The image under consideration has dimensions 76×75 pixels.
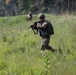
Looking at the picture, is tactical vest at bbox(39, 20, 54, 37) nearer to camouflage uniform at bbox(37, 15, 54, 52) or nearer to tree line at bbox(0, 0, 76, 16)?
camouflage uniform at bbox(37, 15, 54, 52)

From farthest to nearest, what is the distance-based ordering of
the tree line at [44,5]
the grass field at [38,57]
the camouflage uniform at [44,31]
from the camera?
the tree line at [44,5], the camouflage uniform at [44,31], the grass field at [38,57]

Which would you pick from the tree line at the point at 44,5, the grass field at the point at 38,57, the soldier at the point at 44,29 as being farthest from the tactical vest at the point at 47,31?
the tree line at the point at 44,5

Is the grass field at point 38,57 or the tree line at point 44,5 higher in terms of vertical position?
the grass field at point 38,57

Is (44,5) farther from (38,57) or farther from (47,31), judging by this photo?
(38,57)

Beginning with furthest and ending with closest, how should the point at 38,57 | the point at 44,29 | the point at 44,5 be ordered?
the point at 44,5
the point at 44,29
the point at 38,57

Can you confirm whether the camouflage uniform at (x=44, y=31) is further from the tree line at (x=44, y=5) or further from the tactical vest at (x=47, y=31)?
the tree line at (x=44, y=5)

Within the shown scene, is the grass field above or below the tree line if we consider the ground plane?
above

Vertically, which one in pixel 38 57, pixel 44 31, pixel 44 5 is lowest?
pixel 44 5

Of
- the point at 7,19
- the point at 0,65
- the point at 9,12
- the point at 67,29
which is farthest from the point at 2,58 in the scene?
the point at 9,12

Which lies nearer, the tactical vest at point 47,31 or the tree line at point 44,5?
the tactical vest at point 47,31

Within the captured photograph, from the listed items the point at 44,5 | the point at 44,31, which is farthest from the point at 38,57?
the point at 44,5

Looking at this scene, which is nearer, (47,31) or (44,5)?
(47,31)

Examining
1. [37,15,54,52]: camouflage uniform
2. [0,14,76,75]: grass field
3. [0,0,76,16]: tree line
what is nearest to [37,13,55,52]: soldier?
[37,15,54,52]: camouflage uniform

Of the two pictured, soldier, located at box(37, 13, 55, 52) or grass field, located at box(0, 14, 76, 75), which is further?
soldier, located at box(37, 13, 55, 52)
